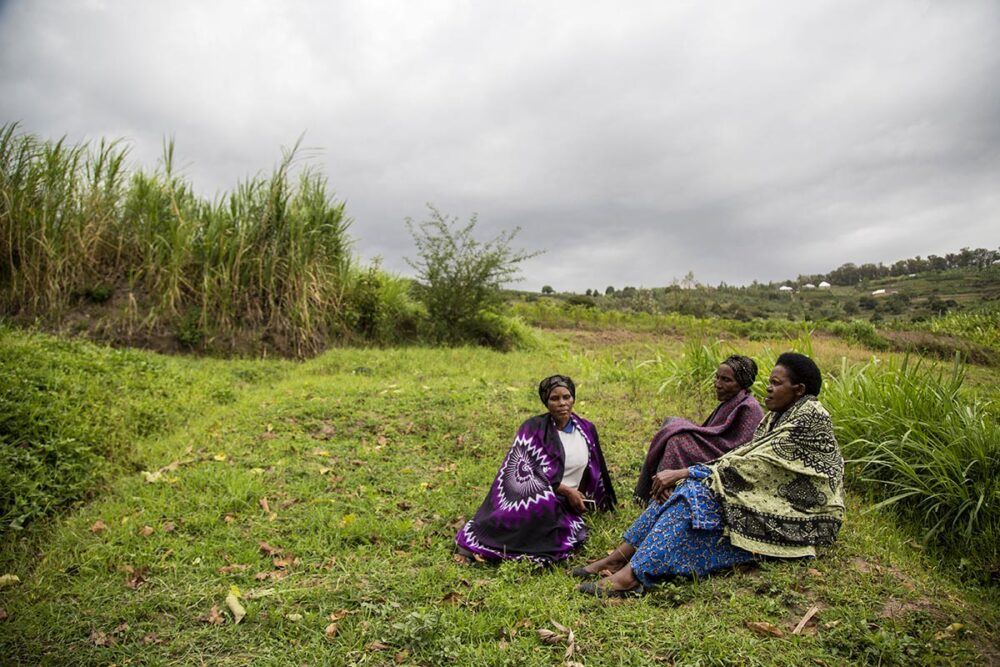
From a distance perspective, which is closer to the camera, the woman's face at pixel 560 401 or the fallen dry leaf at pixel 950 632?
the fallen dry leaf at pixel 950 632

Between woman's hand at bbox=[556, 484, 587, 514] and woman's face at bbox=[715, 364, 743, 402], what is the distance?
1329mm

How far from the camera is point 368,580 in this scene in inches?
140

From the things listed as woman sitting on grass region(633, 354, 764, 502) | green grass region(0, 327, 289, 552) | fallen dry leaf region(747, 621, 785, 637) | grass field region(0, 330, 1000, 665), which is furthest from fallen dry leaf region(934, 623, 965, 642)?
green grass region(0, 327, 289, 552)

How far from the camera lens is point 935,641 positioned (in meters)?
2.69

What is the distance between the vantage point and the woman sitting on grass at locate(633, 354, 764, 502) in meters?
4.11

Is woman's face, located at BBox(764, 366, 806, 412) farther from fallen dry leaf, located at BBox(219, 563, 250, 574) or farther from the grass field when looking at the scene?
fallen dry leaf, located at BBox(219, 563, 250, 574)

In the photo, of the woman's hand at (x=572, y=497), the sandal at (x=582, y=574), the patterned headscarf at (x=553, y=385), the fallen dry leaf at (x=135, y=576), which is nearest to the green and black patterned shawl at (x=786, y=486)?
the sandal at (x=582, y=574)

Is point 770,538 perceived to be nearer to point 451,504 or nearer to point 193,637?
point 451,504

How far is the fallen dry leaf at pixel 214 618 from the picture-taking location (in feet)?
10.3

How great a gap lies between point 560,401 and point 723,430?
1.22 meters

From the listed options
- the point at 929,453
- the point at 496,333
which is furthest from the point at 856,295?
the point at 929,453

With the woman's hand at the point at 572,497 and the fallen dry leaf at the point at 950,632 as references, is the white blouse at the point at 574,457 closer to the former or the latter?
the woman's hand at the point at 572,497

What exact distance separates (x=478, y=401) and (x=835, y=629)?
501 centimetres

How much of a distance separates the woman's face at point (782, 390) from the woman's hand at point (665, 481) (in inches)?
28.4
